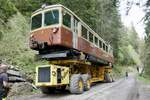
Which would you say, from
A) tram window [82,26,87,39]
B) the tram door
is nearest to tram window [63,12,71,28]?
the tram door

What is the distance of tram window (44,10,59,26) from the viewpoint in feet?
50.4

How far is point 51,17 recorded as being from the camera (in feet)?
51.4

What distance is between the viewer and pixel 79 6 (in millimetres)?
33688

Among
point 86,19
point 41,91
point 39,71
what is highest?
point 86,19

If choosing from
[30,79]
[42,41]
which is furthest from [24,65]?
[42,41]

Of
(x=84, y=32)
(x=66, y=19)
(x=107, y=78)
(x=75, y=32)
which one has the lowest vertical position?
(x=107, y=78)

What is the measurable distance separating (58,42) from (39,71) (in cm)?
174

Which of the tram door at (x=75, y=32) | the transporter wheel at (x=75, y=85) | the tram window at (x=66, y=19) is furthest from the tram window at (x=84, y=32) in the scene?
the transporter wheel at (x=75, y=85)

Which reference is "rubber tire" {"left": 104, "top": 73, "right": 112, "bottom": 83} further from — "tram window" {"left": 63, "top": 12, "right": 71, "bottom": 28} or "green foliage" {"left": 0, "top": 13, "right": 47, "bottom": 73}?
"tram window" {"left": 63, "top": 12, "right": 71, "bottom": 28}

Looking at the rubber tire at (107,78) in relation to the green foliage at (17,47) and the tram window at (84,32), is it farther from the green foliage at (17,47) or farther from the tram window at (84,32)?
the tram window at (84,32)

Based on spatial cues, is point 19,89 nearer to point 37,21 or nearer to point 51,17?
point 37,21

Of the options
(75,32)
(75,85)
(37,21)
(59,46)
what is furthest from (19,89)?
(75,32)

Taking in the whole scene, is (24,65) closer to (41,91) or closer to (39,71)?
(41,91)

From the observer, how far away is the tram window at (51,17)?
50.4 feet
